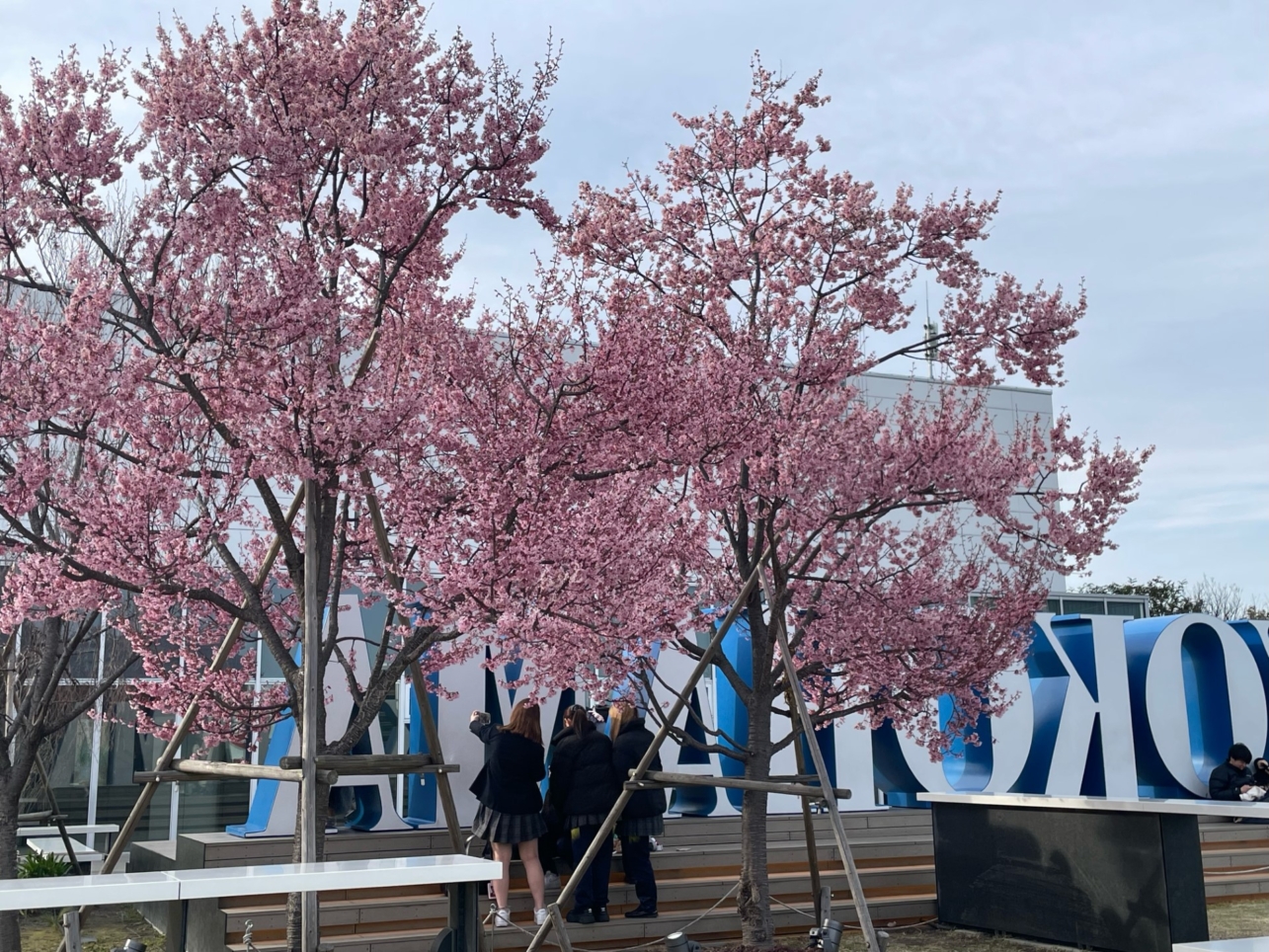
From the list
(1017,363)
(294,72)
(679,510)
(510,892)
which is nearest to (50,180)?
(294,72)

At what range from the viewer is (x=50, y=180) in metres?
7.02

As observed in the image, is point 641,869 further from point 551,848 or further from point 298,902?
point 298,902

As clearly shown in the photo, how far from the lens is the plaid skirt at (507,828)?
10242 millimetres

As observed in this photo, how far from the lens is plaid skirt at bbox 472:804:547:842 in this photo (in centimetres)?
1024

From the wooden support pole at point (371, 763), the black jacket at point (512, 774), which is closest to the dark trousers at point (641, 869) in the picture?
the black jacket at point (512, 774)

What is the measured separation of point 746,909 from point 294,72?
6.94 metres

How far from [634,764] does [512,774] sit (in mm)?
1184

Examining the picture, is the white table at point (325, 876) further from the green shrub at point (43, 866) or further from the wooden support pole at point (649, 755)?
the green shrub at point (43, 866)

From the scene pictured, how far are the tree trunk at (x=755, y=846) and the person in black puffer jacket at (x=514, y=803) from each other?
1699 millimetres

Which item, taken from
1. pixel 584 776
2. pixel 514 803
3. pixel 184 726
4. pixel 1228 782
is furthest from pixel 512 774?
pixel 1228 782

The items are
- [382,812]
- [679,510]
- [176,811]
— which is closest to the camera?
[679,510]

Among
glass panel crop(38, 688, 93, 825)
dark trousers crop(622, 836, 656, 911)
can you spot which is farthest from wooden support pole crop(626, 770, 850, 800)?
glass panel crop(38, 688, 93, 825)

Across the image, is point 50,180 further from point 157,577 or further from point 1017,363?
point 1017,363

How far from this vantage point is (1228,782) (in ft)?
49.4
